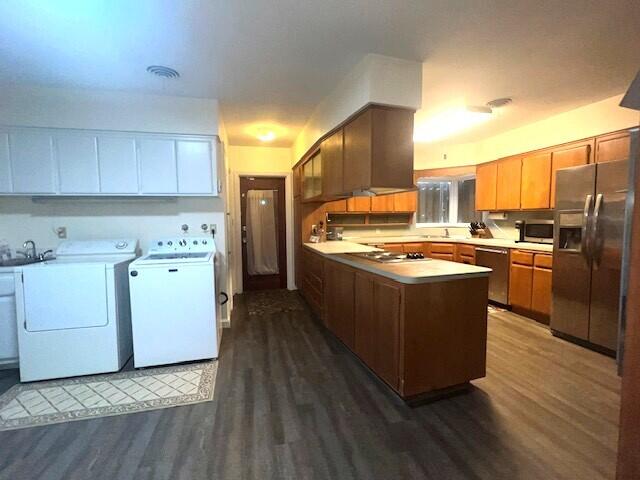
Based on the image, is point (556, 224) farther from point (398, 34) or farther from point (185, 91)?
point (185, 91)

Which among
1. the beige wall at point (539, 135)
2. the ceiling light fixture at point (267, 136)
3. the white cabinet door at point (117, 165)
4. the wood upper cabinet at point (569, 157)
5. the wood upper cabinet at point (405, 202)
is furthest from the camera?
the wood upper cabinet at point (405, 202)

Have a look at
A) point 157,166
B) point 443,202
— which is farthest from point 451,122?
point 157,166

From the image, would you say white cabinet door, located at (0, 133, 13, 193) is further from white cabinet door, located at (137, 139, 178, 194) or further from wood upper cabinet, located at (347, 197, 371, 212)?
wood upper cabinet, located at (347, 197, 371, 212)

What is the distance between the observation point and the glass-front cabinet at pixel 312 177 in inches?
142

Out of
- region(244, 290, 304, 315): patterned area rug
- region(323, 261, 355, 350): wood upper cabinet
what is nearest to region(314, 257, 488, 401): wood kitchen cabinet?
region(323, 261, 355, 350): wood upper cabinet

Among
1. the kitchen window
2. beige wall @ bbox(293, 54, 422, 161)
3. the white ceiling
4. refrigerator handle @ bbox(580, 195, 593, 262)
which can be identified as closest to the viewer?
the white ceiling

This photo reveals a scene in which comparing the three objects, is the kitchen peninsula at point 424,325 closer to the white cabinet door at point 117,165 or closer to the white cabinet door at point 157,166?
the white cabinet door at point 157,166

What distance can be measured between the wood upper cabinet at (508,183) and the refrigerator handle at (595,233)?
138 centimetres

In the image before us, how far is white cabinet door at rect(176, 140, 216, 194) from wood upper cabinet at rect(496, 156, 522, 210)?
3.98 meters

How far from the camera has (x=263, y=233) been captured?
5207mm

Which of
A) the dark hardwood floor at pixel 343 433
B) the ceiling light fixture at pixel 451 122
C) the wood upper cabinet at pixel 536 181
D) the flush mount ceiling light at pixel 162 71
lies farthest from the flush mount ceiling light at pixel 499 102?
the flush mount ceiling light at pixel 162 71

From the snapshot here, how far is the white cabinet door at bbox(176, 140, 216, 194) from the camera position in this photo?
3037 mm

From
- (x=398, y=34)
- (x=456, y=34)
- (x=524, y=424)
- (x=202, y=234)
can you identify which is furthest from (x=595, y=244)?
(x=202, y=234)

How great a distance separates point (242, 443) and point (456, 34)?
9.62 ft
